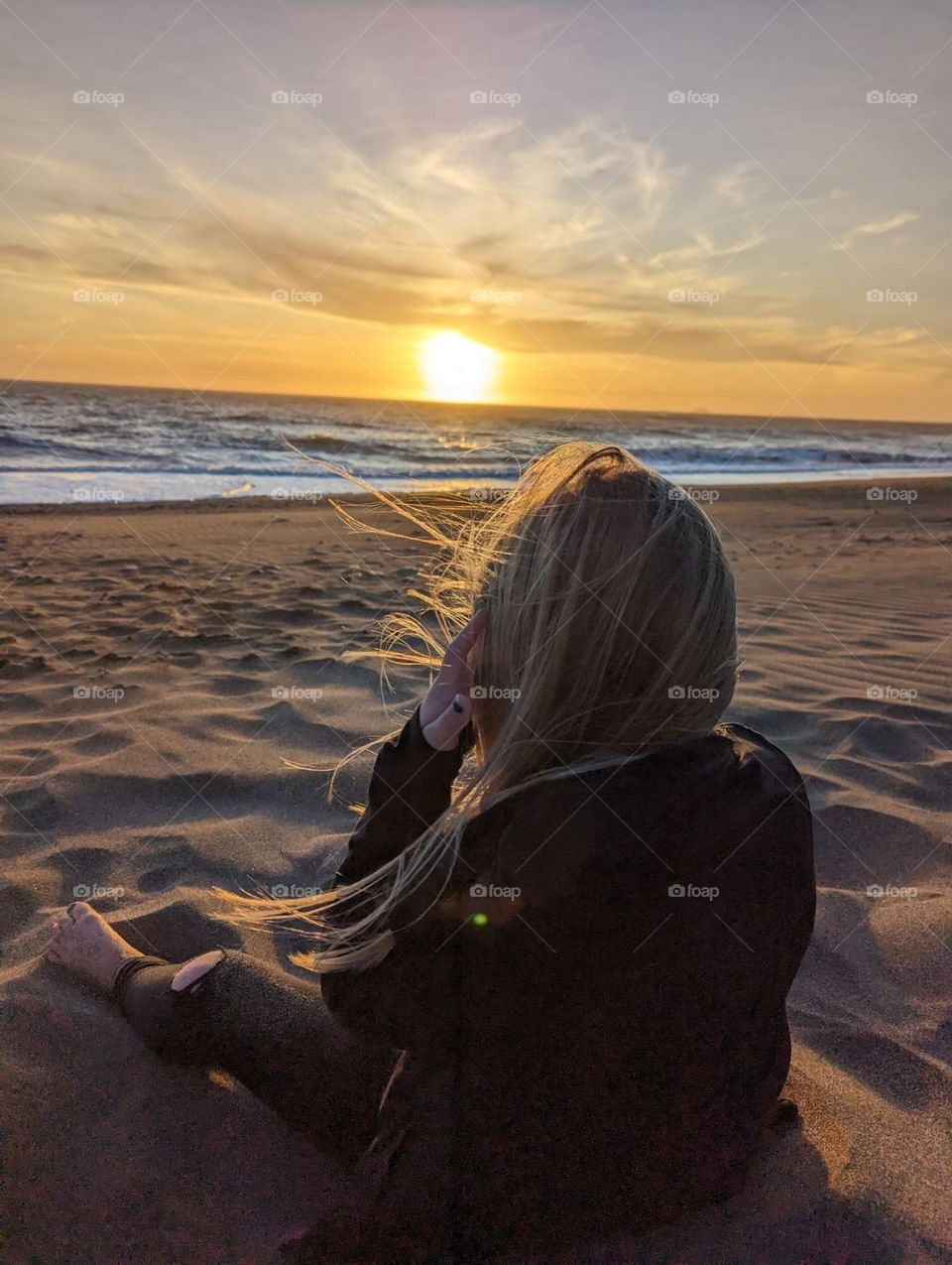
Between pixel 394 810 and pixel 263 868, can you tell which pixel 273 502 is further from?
pixel 394 810

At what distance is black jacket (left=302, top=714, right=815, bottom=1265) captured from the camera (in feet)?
4.12

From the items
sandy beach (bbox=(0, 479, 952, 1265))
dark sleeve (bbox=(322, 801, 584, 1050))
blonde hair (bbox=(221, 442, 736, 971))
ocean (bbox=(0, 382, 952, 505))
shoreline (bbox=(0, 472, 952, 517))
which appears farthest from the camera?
ocean (bbox=(0, 382, 952, 505))

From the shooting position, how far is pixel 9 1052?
1.87 m

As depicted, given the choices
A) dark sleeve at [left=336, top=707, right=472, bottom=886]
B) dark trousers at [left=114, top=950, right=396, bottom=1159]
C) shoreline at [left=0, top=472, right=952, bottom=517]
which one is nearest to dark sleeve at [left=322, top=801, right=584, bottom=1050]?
dark sleeve at [left=336, top=707, right=472, bottom=886]

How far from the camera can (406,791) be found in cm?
152

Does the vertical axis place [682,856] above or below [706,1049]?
above

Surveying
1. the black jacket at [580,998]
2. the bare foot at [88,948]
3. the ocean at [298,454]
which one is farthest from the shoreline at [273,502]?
the black jacket at [580,998]

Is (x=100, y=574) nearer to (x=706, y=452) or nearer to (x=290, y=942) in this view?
(x=290, y=942)

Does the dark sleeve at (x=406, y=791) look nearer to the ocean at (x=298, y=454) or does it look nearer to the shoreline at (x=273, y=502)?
the ocean at (x=298, y=454)

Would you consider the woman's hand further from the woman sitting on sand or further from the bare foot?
the bare foot

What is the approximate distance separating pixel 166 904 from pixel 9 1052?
59 cm

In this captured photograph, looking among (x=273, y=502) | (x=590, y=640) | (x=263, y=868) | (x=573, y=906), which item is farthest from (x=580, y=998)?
(x=273, y=502)

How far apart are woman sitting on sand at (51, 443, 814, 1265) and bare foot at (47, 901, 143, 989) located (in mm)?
774

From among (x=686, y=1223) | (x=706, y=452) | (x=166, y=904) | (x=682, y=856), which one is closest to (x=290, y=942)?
(x=166, y=904)
